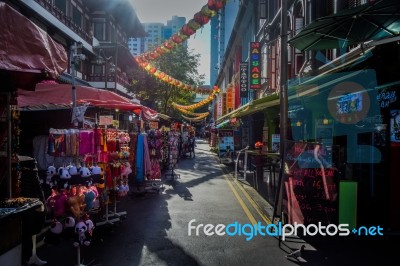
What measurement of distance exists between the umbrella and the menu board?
2040mm

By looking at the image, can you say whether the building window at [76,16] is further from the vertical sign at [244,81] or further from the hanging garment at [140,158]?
the hanging garment at [140,158]

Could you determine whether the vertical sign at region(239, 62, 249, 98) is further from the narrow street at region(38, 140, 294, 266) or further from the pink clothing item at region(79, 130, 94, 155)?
the pink clothing item at region(79, 130, 94, 155)

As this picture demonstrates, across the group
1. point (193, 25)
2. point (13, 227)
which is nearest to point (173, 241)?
point (13, 227)

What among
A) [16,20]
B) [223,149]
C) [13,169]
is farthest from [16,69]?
[223,149]

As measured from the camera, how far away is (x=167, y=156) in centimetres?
Result: 1554

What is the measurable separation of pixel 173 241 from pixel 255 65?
51.5 feet

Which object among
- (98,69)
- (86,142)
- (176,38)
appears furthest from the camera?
(98,69)

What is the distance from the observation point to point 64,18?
24.5 m

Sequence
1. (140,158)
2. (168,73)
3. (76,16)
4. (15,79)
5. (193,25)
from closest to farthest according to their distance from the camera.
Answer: (15,79), (140,158), (193,25), (76,16), (168,73)

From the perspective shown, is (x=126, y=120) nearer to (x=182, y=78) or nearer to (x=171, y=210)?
(x=182, y=78)

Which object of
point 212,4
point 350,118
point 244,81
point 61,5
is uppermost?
point 61,5

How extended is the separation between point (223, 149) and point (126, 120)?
12.9 meters

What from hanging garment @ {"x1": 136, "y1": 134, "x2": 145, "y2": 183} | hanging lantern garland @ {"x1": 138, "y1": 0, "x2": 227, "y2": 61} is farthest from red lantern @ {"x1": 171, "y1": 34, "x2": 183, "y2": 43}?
hanging garment @ {"x1": 136, "y1": 134, "x2": 145, "y2": 183}

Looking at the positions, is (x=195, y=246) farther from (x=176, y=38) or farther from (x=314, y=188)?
(x=176, y=38)
